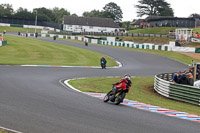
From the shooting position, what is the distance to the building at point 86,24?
132500mm

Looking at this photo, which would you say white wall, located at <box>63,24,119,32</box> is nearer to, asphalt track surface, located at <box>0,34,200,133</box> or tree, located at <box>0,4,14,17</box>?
tree, located at <box>0,4,14,17</box>

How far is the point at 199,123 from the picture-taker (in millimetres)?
13281

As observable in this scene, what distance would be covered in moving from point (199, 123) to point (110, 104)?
4.11 m

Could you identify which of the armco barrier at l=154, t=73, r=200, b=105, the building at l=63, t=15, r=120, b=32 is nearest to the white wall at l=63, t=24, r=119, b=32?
the building at l=63, t=15, r=120, b=32

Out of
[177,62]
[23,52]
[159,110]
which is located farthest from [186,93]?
[23,52]

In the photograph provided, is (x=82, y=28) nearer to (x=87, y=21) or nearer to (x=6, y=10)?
(x=87, y=21)

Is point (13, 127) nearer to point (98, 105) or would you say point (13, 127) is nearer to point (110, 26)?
point (98, 105)

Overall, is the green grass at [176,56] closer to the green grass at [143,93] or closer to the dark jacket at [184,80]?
the green grass at [143,93]

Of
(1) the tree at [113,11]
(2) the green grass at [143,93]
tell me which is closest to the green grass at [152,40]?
(2) the green grass at [143,93]

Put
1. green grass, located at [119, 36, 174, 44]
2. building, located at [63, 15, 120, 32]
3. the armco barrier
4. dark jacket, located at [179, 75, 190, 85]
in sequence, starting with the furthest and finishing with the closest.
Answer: building, located at [63, 15, 120, 32] < green grass, located at [119, 36, 174, 44] < dark jacket, located at [179, 75, 190, 85] < the armco barrier

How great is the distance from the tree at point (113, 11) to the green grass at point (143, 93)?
137 meters

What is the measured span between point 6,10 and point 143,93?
15008cm

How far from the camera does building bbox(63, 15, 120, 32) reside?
435ft

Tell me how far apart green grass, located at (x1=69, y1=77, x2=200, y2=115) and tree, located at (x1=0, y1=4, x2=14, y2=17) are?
129 metres
